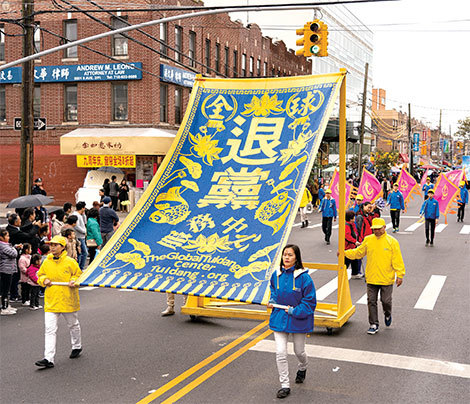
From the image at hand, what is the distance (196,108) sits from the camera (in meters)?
10.5

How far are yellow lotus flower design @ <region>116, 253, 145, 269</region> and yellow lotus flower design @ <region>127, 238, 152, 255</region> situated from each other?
113 millimetres

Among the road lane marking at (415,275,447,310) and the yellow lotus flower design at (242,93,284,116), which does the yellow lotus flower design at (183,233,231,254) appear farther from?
the road lane marking at (415,275,447,310)

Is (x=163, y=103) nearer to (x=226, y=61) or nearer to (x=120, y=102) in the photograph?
(x=120, y=102)

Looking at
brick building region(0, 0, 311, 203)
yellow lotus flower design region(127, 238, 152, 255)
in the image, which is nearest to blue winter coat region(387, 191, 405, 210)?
brick building region(0, 0, 311, 203)

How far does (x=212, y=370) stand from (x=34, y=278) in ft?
16.2

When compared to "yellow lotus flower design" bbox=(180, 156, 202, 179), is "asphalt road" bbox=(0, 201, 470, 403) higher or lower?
lower

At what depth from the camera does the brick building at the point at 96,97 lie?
32000 millimetres

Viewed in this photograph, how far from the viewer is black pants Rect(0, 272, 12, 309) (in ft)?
36.4

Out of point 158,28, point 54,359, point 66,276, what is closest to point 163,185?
point 66,276

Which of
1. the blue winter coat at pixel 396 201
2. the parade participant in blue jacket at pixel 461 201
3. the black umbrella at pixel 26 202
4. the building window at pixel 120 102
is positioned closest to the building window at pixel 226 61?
the building window at pixel 120 102

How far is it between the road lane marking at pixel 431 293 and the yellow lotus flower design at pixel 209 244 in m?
4.55

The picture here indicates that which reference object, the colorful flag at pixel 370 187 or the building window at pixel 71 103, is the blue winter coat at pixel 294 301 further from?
the building window at pixel 71 103

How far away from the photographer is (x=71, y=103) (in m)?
33.7

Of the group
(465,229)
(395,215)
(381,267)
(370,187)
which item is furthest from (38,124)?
(465,229)
